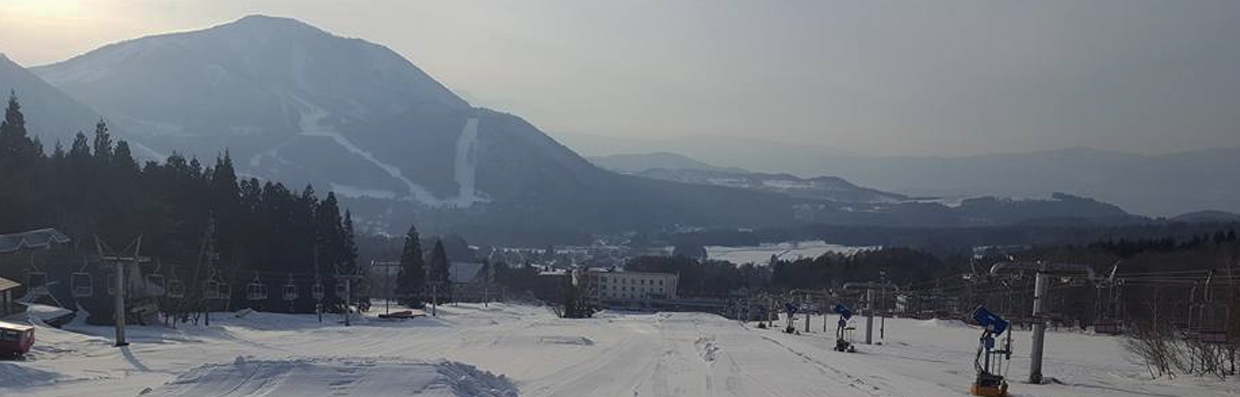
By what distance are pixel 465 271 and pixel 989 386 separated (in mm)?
131981

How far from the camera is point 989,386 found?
69.6ft

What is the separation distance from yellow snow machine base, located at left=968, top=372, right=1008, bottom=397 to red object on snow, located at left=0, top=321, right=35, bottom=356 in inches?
850

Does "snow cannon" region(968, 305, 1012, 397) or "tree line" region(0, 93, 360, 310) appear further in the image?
"tree line" region(0, 93, 360, 310)

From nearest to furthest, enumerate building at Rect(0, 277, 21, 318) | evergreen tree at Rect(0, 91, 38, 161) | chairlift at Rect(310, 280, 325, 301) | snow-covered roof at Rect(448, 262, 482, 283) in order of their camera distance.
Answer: building at Rect(0, 277, 21, 318) < evergreen tree at Rect(0, 91, 38, 161) < chairlift at Rect(310, 280, 325, 301) < snow-covered roof at Rect(448, 262, 482, 283)

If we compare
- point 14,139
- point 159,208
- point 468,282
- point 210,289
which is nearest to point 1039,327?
point 210,289

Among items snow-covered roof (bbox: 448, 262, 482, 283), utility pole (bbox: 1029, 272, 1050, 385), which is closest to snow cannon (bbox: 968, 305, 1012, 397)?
utility pole (bbox: 1029, 272, 1050, 385)

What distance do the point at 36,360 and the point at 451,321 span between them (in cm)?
4194

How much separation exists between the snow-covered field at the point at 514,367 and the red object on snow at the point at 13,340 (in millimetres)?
399

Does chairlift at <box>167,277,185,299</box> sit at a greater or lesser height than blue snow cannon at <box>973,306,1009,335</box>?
lesser

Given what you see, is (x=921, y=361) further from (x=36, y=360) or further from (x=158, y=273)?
(x=158, y=273)

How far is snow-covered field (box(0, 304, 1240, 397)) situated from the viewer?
18.0 m

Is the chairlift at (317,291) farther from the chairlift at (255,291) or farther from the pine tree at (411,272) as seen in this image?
the pine tree at (411,272)

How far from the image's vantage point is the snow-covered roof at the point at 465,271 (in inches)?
5637

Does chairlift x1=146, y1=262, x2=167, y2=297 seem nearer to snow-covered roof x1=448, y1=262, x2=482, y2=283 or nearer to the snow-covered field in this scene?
the snow-covered field
